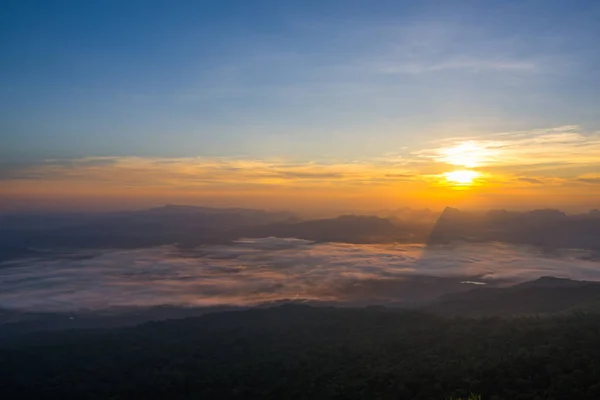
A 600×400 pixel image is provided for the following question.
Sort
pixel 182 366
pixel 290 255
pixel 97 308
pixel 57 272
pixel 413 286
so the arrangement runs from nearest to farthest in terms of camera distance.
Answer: pixel 182 366 < pixel 97 308 < pixel 413 286 < pixel 57 272 < pixel 290 255

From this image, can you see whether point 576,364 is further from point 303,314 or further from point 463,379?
point 303,314

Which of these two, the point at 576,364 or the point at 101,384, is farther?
the point at 101,384

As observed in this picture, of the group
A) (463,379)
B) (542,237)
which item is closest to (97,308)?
(463,379)

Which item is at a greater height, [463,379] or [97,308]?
[463,379]

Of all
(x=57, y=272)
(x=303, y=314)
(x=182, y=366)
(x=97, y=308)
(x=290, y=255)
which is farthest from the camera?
(x=290, y=255)

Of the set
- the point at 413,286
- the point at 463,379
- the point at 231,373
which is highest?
the point at 463,379

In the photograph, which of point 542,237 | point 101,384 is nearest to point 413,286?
point 101,384
